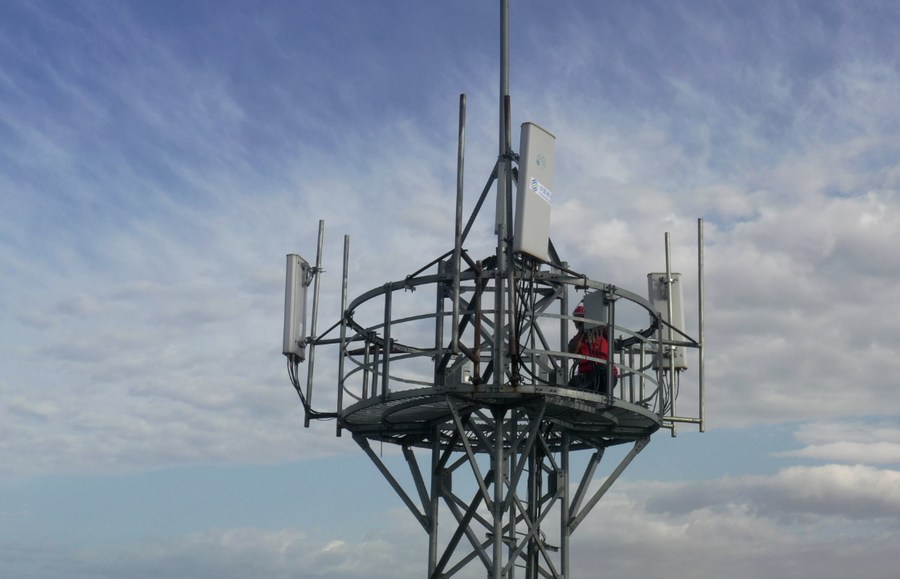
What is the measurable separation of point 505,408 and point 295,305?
6.75 metres

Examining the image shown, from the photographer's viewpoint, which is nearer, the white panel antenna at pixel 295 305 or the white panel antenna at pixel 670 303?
the white panel antenna at pixel 295 305

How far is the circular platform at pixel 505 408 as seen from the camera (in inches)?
905

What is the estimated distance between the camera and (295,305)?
27938 mm

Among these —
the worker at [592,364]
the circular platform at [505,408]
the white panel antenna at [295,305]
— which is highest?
the white panel antenna at [295,305]

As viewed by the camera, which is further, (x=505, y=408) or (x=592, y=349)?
(x=592, y=349)

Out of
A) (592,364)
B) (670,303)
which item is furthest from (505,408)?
(670,303)

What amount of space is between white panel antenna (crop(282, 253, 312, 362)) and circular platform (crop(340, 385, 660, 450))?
2493 millimetres

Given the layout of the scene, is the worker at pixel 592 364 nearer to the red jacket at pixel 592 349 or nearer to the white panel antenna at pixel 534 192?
the red jacket at pixel 592 349

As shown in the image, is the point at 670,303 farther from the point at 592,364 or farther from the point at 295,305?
the point at 295,305

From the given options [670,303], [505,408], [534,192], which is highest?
[534,192]

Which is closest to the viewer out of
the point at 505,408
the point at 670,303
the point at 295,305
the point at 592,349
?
the point at 505,408

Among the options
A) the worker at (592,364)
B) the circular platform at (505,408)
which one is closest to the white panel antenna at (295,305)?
the circular platform at (505,408)

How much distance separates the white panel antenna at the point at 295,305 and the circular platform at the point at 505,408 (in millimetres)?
2493

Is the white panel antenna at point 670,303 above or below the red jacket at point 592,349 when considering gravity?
above
